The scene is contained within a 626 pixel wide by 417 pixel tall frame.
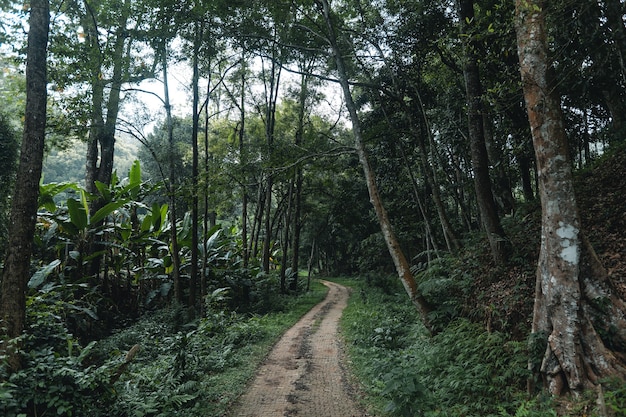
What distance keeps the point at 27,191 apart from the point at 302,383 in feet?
17.3

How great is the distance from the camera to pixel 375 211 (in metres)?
11.5

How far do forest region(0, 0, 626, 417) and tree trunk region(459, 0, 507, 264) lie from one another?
0.14 ft

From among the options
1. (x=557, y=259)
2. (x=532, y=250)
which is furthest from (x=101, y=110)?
(x=532, y=250)

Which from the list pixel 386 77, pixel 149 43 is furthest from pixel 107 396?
pixel 386 77

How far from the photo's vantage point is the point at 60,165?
49.8m

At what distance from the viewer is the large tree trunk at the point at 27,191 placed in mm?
4688

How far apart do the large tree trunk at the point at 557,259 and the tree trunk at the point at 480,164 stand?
2.59 metres

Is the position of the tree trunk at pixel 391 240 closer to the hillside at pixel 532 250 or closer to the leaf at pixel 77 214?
the hillside at pixel 532 250

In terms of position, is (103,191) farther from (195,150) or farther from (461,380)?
(461,380)

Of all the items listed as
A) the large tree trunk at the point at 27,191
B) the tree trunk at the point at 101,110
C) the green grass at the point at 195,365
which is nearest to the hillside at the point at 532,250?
the green grass at the point at 195,365

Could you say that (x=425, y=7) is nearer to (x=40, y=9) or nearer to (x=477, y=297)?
(x=477, y=297)

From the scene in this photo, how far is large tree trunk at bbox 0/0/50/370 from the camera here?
4.69 meters

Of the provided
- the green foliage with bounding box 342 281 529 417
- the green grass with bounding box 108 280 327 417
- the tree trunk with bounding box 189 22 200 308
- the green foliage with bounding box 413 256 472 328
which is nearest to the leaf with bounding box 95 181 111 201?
the tree trunk with bounding box 189 22 200 308

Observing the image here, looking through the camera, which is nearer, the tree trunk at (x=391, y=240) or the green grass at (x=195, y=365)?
the green grass at (x=195, y=365)
